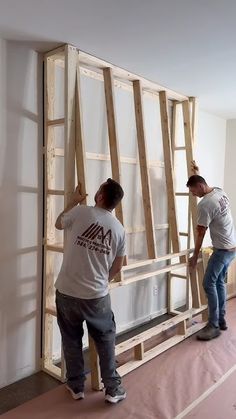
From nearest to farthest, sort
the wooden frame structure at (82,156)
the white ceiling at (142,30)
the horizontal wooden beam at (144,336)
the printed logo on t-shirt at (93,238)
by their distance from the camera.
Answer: the white ceiling at (142,30), the printed logo on t-shirt at (93,238), the wooden frame structure at (82,156), the horizontal wooden beam at (144,336)

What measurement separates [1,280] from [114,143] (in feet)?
4.79

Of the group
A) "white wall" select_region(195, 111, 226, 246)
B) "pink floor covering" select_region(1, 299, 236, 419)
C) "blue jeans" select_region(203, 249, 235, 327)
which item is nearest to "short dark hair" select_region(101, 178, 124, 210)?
"pink floor covering" select_region(1, 299, 236, 419)

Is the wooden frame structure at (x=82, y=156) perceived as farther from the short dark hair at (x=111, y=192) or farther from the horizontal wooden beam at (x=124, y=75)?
the short dark hair at (x=111, y=192)

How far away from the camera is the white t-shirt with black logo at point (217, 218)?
11.3ft

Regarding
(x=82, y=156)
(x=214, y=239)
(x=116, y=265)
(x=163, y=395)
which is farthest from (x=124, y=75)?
(x=163, y=395)

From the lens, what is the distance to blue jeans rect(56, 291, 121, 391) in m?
2.40

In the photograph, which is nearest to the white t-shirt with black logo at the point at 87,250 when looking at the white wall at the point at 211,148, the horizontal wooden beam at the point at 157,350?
the horizontal wooden beam at the point at 157,350

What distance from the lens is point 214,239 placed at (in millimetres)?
3656

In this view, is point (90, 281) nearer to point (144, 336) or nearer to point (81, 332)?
point (81, 332)

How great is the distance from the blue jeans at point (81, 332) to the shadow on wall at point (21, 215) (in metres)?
0.48

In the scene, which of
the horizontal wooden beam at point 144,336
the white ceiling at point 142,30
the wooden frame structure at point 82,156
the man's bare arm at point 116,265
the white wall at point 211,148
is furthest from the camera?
the white wall at point 211,148

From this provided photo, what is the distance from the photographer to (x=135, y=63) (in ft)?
10.0

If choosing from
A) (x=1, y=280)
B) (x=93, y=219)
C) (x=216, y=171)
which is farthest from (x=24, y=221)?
(x=216, y=171)

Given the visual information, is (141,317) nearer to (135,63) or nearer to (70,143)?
(70,143)
